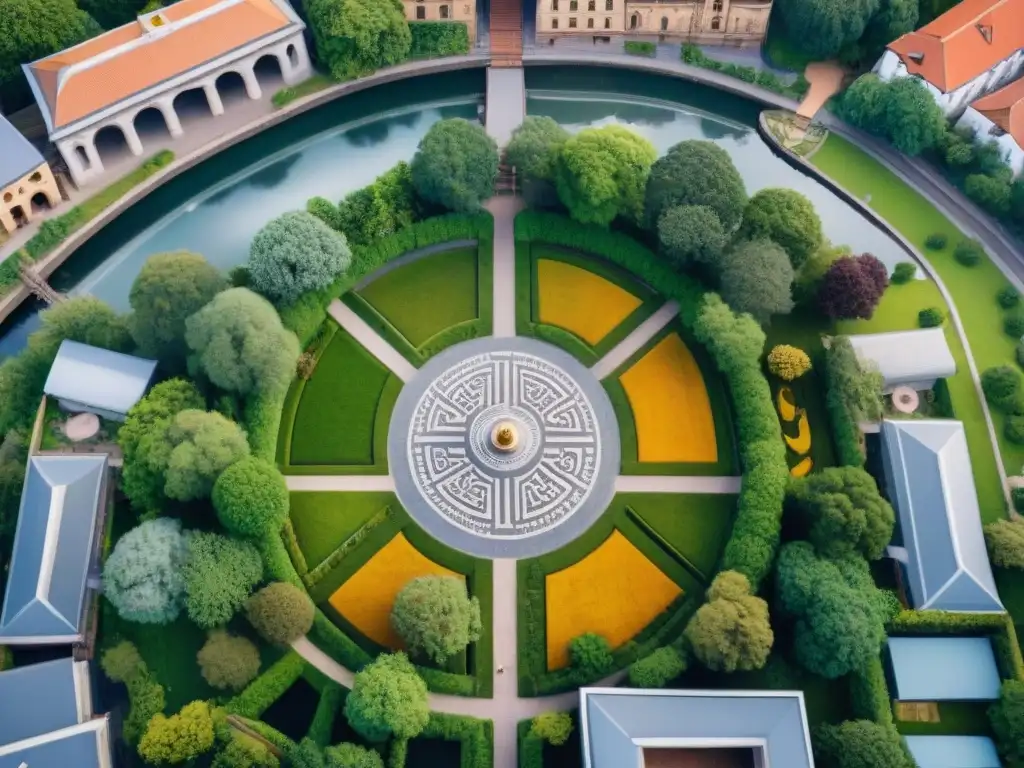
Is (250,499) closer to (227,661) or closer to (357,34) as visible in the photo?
(227,661)

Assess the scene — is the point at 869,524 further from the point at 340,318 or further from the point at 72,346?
the point at 72,346

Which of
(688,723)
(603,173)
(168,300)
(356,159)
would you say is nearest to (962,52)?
(603,173)

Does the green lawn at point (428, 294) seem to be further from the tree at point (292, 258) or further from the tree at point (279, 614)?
the tree at point (279, 614)

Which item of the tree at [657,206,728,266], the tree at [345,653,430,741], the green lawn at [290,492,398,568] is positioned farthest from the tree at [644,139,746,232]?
the tree at [345,653,430,741]

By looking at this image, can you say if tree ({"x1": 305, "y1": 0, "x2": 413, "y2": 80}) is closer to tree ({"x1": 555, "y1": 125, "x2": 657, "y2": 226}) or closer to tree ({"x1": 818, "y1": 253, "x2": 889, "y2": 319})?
tree ({"x1": 555, "y1": 125, "x2": 657, "y2": 226})

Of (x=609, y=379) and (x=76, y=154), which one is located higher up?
(x=76, y=154)

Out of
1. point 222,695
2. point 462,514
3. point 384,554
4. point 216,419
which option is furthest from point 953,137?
point 222,695
